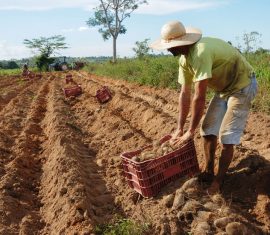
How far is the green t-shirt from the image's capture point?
14.9ft

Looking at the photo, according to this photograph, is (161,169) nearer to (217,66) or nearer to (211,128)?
(211,128)

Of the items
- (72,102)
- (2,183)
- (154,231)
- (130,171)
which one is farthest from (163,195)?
(72,102)

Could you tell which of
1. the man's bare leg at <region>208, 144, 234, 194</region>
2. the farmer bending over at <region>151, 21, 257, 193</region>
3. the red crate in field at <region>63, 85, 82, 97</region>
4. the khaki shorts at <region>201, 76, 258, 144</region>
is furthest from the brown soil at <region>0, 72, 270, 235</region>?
the red crate in field at <region>63, 85, 82, 97</region>

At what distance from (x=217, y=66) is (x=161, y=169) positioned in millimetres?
1249

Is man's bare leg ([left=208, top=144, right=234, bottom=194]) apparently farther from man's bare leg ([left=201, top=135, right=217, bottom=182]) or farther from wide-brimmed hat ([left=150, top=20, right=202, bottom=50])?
wide-brimmed hat ([left=150, top=20, right=202, bottom=50])

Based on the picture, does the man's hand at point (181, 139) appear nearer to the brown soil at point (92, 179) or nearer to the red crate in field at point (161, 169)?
the red crate in field at point (161, 169)

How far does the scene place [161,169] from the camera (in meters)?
5.07

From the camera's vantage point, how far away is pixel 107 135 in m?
9.04

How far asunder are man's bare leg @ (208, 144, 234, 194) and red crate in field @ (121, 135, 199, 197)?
1.04 feet

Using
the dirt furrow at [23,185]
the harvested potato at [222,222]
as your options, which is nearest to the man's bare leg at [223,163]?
the harvested potato at [222,222]

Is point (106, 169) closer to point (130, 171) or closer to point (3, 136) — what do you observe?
point (130, 171)

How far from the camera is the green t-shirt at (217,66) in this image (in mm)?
4547

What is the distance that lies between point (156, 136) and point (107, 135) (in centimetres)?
102

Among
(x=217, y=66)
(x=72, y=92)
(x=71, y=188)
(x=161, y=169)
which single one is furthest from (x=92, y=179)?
(x=72, y=92)
